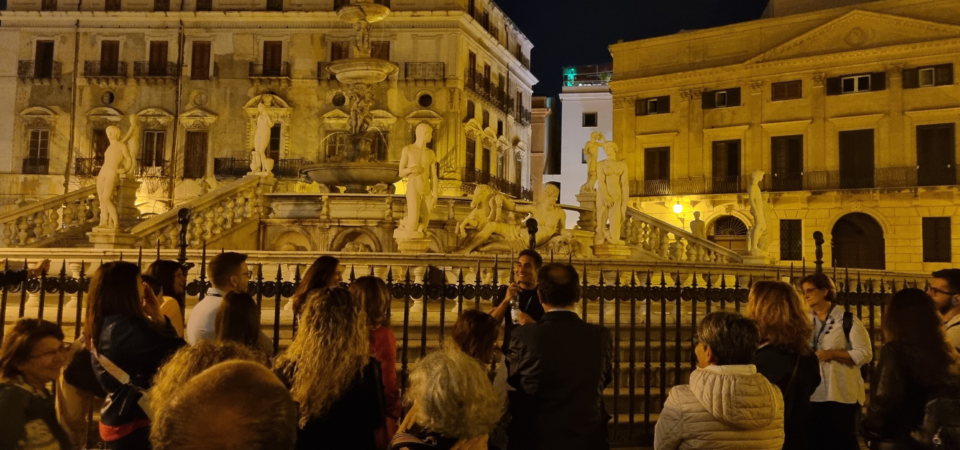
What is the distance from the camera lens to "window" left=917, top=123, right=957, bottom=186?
96.9 ft

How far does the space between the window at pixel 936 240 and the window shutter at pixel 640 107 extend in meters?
12.4

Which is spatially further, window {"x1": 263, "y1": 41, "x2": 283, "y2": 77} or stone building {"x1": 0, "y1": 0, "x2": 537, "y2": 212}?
window {"x1": 263, "y1": 41, "x2": 283, "y2": 77}

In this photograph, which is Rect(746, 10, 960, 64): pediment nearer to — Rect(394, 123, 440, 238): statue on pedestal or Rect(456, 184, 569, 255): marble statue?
Rect(456, 184, 569, 255): marble statue

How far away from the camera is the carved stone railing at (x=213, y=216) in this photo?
14516 mm

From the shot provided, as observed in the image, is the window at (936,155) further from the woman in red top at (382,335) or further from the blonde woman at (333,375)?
the blonde woman at (333,375)

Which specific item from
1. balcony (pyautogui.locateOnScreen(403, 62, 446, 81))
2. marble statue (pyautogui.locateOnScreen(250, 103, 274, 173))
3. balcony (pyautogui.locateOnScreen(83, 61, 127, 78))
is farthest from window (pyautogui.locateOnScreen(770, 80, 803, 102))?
balcony (pyautogui.locateOnScreen(83, 61, 127, 78))

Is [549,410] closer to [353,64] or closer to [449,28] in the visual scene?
[353,64]

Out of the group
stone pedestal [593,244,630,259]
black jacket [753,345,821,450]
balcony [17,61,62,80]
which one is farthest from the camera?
balcony [17,61,62,80]

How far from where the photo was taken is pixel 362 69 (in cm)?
1797

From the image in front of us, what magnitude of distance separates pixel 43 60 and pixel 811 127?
35586 mm

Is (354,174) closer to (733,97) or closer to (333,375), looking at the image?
(333,375)

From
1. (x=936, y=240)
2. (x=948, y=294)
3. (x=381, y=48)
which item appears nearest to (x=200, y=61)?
(x=381, y=48)

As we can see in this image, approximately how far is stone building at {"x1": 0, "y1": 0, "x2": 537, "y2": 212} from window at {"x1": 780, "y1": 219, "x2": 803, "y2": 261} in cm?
1477

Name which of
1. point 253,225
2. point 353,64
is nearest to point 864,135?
point 353,64
